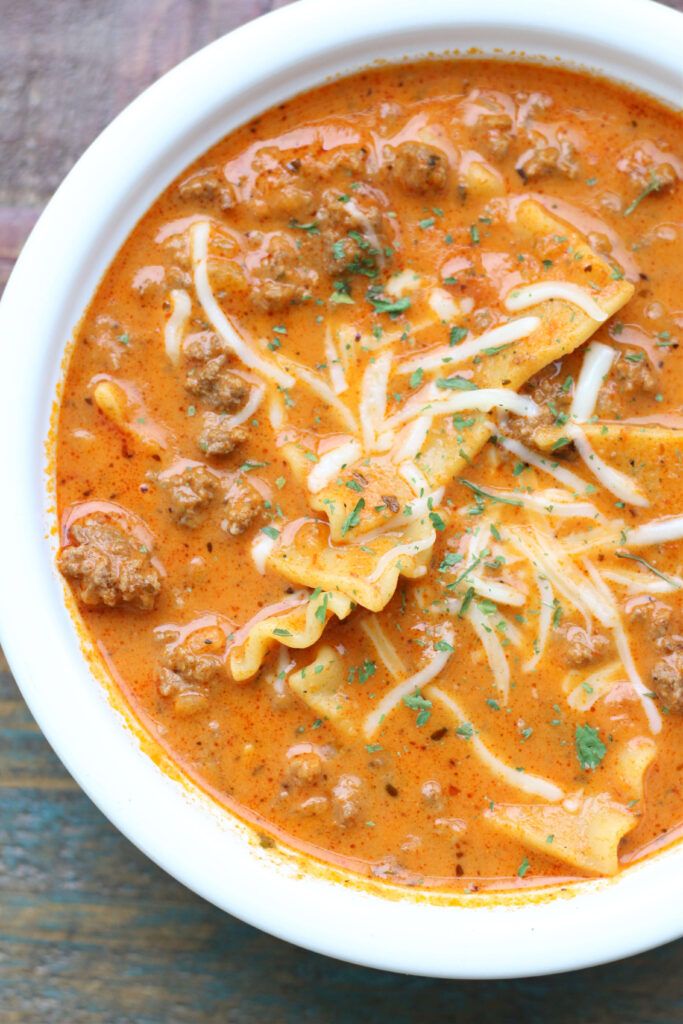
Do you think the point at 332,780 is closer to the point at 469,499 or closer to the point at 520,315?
the point at 469,499

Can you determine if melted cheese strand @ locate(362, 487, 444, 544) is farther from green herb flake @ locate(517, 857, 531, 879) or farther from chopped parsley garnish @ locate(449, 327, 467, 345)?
green herb flake @ locate(517, 857, 531, 879)

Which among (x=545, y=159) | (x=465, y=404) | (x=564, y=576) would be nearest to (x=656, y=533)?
(x=564, y=576)

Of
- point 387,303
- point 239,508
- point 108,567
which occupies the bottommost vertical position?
point 108,567

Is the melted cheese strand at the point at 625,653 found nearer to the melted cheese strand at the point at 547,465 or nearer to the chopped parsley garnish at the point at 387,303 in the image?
the melted cheese strand at the point at 547,465

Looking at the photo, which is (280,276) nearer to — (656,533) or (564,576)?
(564,576)

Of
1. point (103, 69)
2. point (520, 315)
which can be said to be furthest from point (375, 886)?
point (103, 69)

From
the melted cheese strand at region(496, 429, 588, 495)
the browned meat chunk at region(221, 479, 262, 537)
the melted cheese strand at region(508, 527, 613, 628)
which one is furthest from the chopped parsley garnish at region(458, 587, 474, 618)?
the browned meat chunk at region(221, 479, 262, 537)

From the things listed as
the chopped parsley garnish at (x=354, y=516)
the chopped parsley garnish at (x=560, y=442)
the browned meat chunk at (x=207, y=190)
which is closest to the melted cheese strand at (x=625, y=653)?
the chopped parsley garnish at (x=560, y=442)
